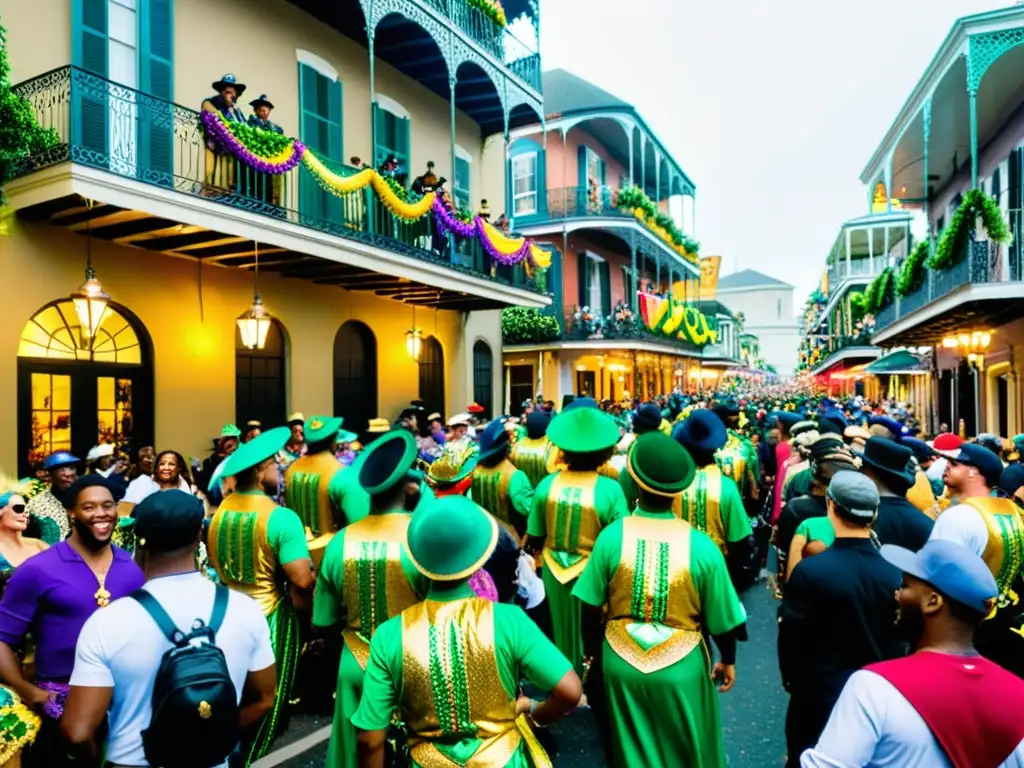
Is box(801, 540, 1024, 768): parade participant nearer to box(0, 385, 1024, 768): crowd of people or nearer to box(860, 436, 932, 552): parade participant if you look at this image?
box(0, 385, 1024, 768): crowd of people

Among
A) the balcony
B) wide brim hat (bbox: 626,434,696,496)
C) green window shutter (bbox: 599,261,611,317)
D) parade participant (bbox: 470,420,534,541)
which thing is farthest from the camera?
green window shutter (bbox: 599,261,611,317)

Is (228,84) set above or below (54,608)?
above

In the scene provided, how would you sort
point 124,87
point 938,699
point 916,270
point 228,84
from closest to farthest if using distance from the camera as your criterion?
point 938,699 → point 124,87 → point 228,84 → point 916,270

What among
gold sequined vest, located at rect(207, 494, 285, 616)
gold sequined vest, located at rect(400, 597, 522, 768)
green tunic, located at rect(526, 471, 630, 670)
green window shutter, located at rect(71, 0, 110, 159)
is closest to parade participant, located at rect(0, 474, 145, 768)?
gold sequined vest, located at rect(207, 494, 285, 616)

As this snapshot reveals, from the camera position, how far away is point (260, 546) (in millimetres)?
4238

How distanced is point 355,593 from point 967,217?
12228mm

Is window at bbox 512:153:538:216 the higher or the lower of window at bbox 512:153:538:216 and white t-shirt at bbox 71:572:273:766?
the higher

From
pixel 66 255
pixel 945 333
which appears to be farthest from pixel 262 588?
pixel 945 333

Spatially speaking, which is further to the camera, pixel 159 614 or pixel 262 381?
pixel 262 381

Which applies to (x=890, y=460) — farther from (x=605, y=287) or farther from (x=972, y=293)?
(x=605, y=287)

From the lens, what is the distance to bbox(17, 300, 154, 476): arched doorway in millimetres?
8734

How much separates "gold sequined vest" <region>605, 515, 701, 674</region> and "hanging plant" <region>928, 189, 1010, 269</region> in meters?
10.7

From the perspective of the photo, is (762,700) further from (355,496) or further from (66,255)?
(66,255)

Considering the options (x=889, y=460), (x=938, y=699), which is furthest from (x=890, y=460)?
(x=938, y=699)
